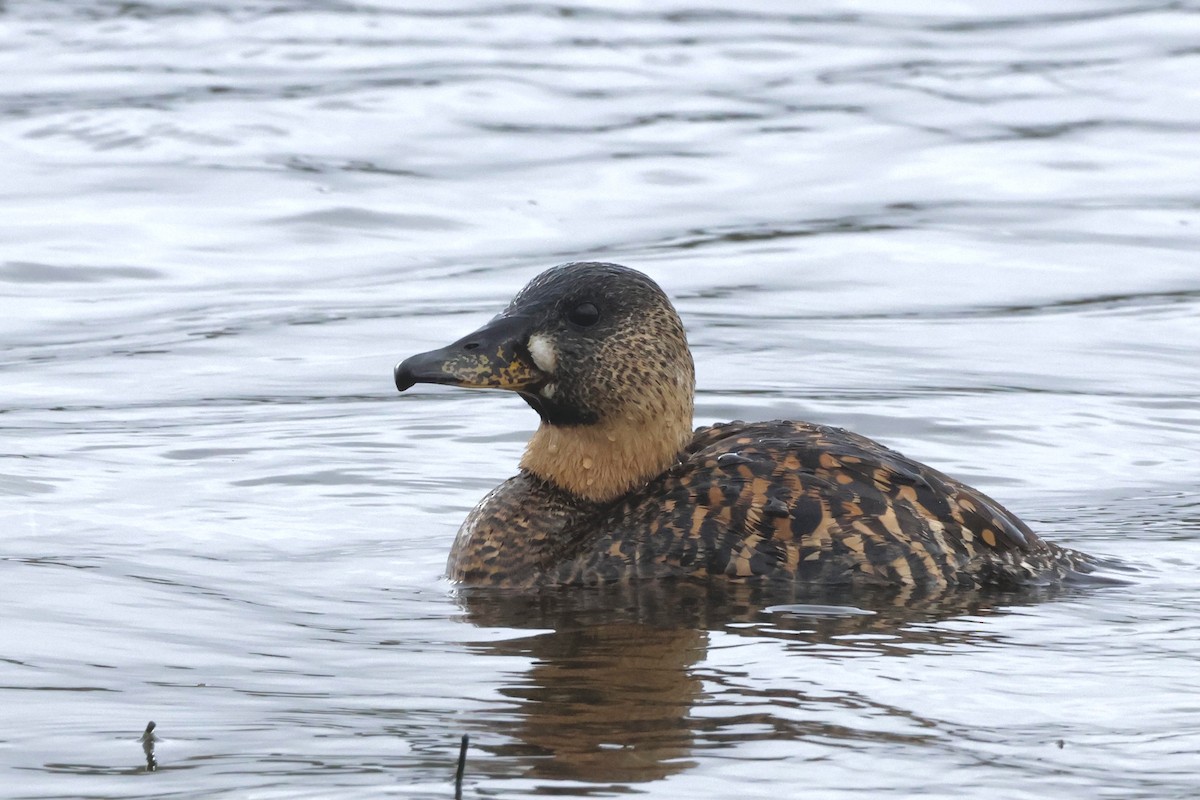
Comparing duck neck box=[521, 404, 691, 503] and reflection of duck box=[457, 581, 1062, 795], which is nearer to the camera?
reflection of duck box=[457, 581, 1062, 795]

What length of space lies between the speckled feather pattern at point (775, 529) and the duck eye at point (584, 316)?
565 millimetres

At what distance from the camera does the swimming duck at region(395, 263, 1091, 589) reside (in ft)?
22.8

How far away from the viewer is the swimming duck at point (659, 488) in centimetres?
696

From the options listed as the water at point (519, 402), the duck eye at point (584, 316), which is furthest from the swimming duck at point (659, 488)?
the water at point (519, 402)

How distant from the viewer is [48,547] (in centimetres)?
762

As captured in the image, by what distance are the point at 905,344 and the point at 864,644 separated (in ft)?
18.2

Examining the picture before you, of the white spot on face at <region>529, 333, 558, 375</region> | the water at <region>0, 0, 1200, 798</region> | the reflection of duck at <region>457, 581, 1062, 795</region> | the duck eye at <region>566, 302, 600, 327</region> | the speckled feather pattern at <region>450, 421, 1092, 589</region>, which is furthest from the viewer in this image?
the duck eye at <region>566, 302, 600, 327</region>

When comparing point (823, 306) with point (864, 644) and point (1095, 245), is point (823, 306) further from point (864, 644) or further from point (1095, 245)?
point (864, 644)

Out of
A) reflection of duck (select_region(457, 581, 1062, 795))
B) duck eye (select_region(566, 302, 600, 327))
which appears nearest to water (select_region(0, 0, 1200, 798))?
reflection of duck (select_region(457, 581, 1062, 795))

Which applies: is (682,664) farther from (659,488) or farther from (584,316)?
(584,316)

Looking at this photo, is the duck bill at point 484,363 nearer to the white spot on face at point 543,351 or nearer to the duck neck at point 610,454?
the white spot on face at point 543,351

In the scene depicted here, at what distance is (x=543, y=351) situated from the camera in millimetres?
7215

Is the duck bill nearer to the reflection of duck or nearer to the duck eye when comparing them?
the duck eye

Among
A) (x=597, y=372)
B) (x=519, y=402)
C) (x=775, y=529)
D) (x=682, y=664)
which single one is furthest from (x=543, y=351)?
(x=519, y=402)
